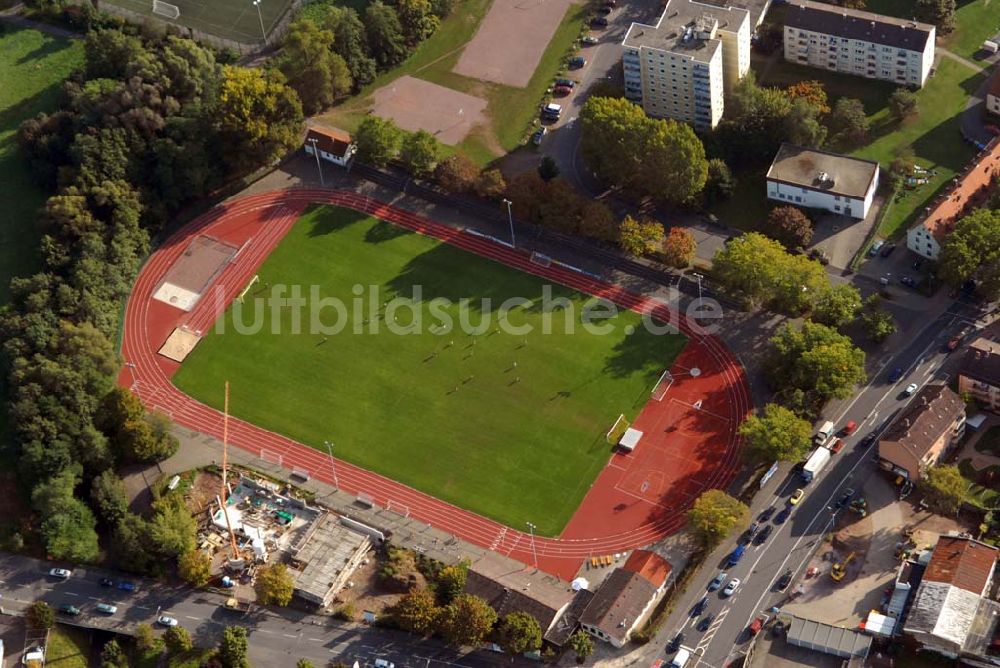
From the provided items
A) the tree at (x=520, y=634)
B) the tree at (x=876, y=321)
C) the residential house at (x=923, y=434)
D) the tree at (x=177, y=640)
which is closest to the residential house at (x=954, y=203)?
the tree at (x=876, y=321)

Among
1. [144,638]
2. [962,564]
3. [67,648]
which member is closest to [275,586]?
[144,638]

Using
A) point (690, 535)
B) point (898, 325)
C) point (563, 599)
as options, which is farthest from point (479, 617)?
point (898, 325)

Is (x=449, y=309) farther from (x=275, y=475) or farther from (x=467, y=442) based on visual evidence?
(x=275, y=475)

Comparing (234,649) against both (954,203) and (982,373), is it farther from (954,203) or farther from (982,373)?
(954,203)

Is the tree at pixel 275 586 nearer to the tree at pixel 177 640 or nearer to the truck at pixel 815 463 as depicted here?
the tree at pixel 177 640

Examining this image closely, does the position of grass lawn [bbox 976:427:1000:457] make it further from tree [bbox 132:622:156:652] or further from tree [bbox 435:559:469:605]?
tree [bbox 132:622:156:652]

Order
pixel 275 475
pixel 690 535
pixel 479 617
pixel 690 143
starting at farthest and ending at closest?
pixel 690 143 < pixel 275 475 < pixel 690 535 < pixel 479 617
